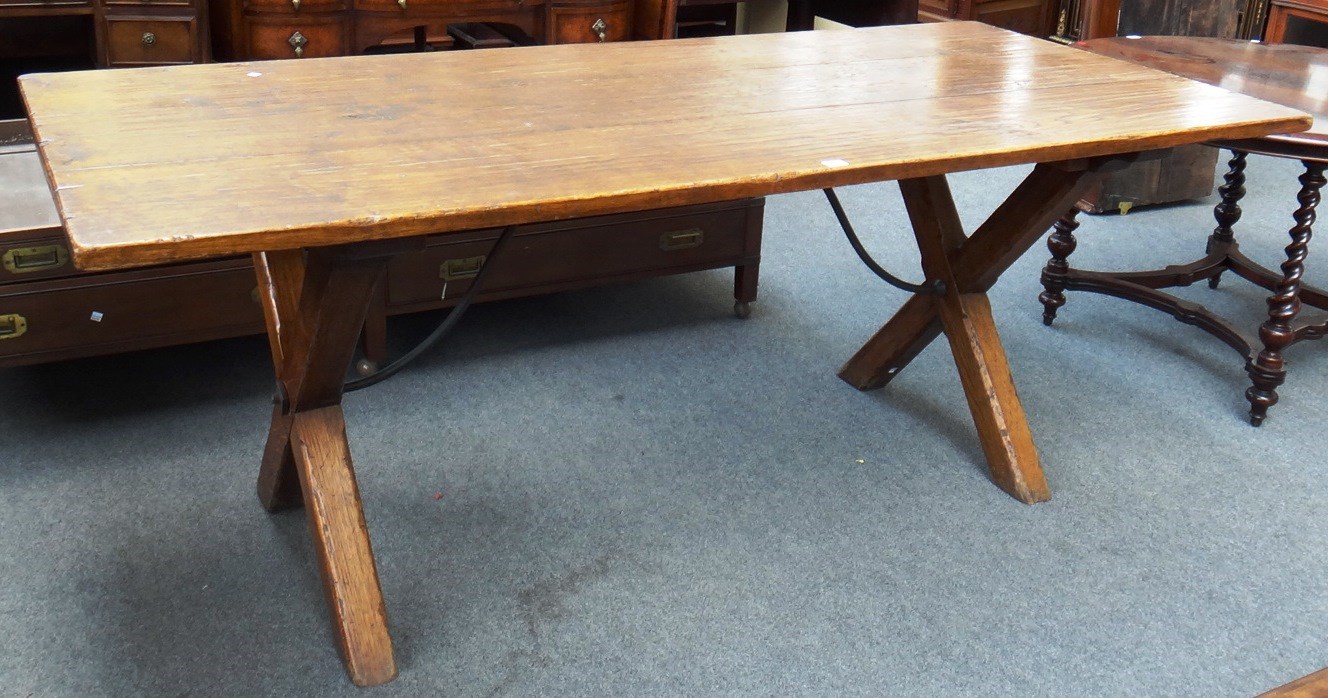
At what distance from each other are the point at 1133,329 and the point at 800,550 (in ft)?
4.13

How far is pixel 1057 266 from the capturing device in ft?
9.04

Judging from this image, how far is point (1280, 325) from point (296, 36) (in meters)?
2.29

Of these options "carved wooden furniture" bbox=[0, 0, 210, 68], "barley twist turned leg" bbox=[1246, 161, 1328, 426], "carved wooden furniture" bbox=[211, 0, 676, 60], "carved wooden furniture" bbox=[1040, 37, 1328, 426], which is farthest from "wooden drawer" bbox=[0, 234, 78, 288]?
"barley twist turned leg" bbox=[1246, 161, 1328, 426]

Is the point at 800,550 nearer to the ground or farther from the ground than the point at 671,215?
nearer to the ground

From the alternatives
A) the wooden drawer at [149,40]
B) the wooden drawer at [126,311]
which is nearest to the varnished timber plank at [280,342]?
the wooden drawer at [126,311]

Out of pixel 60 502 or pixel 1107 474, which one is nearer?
pixel 60 502

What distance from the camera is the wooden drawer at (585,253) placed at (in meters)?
2.42

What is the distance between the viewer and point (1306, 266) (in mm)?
3119

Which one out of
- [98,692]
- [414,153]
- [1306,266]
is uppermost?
[414,153]

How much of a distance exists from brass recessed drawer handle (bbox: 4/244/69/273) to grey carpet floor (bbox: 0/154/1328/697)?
303mm

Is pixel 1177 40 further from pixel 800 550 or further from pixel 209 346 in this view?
pixel 209 346

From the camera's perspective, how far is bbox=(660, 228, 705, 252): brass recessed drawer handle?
2619 millimetres

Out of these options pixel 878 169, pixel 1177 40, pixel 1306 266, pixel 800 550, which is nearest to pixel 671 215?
pixel 800 550

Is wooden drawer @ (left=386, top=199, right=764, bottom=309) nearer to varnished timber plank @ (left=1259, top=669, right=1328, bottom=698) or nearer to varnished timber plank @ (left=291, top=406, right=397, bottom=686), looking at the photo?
varnished timber plank @ (left=291, top=406, right=397, bottom=686)
